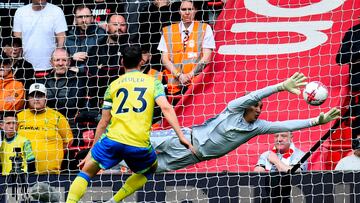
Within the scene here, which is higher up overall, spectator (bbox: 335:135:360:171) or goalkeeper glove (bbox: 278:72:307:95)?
goalkeeper glove (bbox: 278:72:307:95)

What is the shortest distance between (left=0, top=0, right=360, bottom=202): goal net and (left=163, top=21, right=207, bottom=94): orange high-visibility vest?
0.12 meters

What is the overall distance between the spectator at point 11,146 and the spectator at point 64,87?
54 centimetres

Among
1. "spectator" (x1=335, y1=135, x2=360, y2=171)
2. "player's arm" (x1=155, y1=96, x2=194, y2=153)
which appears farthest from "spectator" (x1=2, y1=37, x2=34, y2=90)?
"spectator" (x1=335, y1=135, x2=360, y2=171)

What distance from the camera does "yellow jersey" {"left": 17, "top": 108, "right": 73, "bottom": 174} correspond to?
39.3 ft

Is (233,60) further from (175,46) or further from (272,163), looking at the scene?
(272,163)

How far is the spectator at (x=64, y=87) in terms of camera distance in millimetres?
12445

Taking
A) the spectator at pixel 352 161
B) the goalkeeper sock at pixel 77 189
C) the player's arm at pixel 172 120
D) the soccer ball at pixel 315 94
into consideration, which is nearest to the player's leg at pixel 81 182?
the goalkeeper sock at pixel 77 189

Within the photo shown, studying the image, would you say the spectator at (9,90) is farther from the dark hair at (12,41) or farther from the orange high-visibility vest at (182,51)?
the orange high-visibility vest at (182,51)

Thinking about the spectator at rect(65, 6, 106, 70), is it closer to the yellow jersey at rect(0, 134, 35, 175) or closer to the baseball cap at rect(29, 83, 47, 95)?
the baseball cap at rect(29, 83, 47, 95)

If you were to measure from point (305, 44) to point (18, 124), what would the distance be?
3.00 meters

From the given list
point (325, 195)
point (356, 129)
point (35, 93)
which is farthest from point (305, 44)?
point (35, 93)

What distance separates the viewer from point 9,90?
12.6 m

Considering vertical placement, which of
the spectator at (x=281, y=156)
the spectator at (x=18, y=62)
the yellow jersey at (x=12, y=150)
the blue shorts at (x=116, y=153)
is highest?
the spectator at (x=18, y=62)

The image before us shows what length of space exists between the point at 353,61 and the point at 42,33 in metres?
3.36
